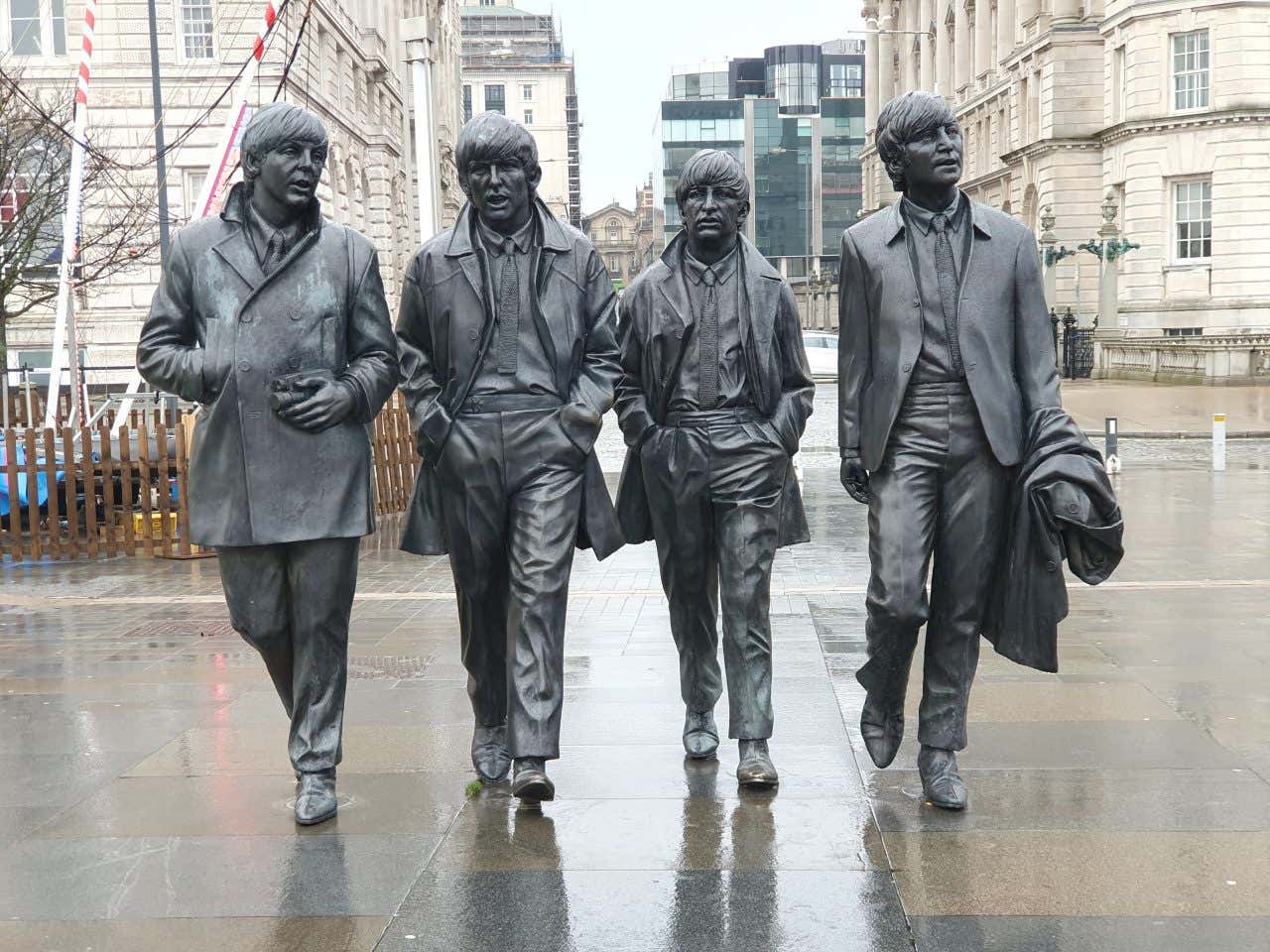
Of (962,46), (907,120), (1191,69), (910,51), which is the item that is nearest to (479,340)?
(907,120)

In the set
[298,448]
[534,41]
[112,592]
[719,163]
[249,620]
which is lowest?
[112,592]

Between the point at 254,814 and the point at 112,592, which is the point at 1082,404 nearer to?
the point at 112,592

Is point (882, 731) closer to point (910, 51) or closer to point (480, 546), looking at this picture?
point (480, 546)

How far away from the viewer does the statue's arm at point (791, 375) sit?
17.7ft

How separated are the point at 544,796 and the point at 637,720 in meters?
1.42

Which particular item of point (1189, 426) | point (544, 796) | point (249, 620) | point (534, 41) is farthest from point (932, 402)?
point (534, 41)

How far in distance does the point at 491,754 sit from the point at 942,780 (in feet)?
5.06

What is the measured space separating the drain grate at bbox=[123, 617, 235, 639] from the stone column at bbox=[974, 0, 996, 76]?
62.3 metres

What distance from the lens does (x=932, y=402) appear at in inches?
194

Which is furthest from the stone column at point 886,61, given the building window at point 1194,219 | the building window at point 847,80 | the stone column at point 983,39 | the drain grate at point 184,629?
the drain grate at point 184,629

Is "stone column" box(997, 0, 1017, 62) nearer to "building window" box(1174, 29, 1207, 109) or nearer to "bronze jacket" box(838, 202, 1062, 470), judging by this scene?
"building window" box(1174, 29, 1207, 109)

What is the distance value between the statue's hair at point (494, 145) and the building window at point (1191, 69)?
150 ft

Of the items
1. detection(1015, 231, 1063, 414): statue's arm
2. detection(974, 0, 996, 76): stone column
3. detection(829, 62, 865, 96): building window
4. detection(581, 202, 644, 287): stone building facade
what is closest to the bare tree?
detection(1015, 231, 1063, 414): statue's arm

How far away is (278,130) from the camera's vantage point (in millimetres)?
4781
